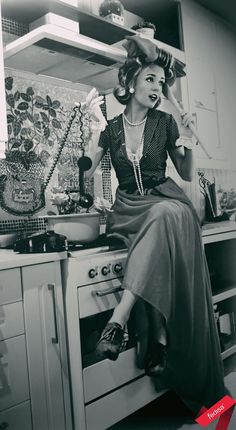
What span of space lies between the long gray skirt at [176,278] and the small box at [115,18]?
2.55 feet

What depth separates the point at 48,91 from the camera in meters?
1.94

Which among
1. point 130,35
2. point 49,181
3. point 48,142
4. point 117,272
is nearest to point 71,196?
point 49,181

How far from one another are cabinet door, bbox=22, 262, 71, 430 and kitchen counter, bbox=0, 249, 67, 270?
0.02 metres

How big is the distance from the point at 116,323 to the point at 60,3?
1.33 m

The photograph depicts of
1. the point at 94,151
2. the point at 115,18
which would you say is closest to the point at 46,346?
the point at 94,151

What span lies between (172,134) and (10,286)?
1157 mm

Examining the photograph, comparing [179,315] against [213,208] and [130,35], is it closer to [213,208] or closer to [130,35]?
[213,208]

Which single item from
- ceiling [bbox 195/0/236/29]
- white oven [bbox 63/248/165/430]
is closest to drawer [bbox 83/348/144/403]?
white oven [bbox 63/248/165/430]

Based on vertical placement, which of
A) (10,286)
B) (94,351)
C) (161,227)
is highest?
(161,227)

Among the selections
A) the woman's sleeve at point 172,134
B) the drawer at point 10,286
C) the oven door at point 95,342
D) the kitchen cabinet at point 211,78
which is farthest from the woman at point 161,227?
the drawer at point 10,286

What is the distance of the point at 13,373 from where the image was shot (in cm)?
136

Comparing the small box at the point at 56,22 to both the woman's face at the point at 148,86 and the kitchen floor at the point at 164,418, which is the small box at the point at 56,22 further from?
the kitchen floor at the point at 164,418

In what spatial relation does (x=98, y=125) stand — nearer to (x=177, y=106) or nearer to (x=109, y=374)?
(x=177, y=106)

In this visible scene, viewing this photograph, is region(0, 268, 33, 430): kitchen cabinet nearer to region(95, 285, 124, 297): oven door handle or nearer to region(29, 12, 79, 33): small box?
region(95, 285, 124, 297): oven door handle
